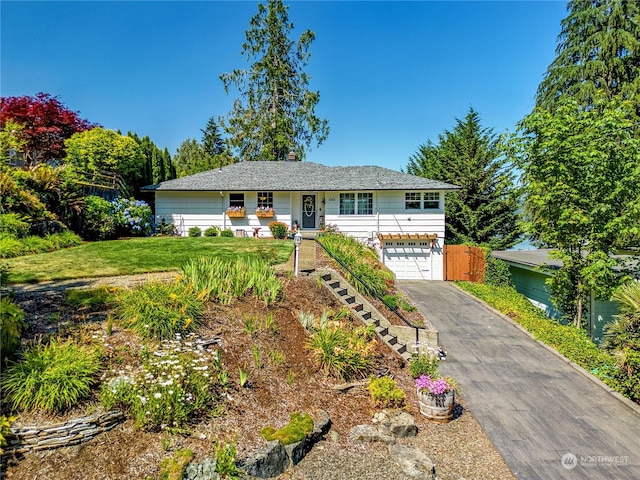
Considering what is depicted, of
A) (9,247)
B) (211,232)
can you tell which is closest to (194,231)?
(211,232)

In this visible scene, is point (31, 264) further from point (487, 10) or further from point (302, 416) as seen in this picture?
point (487, 10)

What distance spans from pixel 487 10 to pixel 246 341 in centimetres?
1279

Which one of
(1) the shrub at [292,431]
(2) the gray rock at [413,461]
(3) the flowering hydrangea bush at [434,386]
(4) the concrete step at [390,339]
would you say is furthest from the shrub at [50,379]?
(4) the concrete step at [390,339]

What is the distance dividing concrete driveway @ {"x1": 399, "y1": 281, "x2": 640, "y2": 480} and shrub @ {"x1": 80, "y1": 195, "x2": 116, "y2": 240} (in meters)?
13.8

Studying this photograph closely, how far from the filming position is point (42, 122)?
18.3 m

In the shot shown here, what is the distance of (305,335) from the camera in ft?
23.9

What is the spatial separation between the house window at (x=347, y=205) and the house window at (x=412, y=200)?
281 cm

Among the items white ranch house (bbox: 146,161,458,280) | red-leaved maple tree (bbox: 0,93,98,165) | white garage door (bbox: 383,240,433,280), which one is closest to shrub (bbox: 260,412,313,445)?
white ranch house (bbox: 146,161,458,280)

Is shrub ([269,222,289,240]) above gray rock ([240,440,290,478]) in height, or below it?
above

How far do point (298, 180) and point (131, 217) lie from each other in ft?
28.7

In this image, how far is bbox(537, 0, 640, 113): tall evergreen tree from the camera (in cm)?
1858

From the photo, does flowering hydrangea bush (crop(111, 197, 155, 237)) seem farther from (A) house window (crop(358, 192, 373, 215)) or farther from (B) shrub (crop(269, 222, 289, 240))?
(A) house window (crop(358, 192, 373, 215))

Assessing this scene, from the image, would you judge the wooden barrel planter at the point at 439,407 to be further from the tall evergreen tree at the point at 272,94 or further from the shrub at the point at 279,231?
the tall evergreen tree at the point at 272,94

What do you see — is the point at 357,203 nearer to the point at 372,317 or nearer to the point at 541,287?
the point at 541,287
